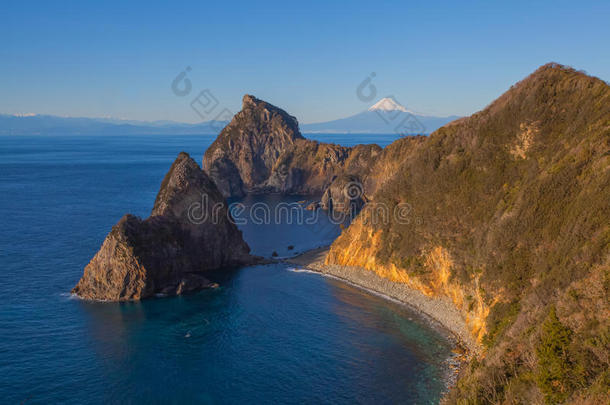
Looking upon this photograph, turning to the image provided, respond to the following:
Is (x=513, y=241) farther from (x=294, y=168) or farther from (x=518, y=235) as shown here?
(x=294, y=168)

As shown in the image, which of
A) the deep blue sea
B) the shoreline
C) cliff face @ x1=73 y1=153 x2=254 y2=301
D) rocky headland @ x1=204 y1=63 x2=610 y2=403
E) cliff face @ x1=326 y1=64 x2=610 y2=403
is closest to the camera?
cliff face @ x1=326 y1=64 x2=610 y2=403

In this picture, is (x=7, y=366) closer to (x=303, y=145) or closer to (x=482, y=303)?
(x=482, y=303)

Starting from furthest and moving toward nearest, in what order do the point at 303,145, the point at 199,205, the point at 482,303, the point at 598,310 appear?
1. the point at 303,145
2. the point at 199,205
3. the point at 482,303
4. the point at 598,310

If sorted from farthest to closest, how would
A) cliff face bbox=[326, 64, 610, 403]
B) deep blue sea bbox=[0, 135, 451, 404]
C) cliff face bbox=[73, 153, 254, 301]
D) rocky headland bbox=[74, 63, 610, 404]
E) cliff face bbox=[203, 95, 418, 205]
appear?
cliff face bbox=[203, 95, 418, 205], cliff face bbox=[73, 153, 254, 301], deep blue sea bbox=[0, 135, 451, 404], rocky headland bbox=[74, 63, 610, 404], cliff face bbox=[326, 64, 610, 403]

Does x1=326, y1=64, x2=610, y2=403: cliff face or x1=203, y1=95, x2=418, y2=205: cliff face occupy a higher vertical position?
x1=203, y1=95, x2=418, y2=205: cliff face

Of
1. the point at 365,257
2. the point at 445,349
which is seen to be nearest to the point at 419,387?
the point at 445,349

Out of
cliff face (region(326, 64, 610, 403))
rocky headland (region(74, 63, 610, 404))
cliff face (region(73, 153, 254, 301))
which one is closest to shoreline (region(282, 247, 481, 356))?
rocky headland (region(74, 63, 610, 404))

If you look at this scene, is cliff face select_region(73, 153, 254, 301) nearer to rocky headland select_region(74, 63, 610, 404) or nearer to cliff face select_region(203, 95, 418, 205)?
rocky headland select_region(74, 63, 610, 404)
